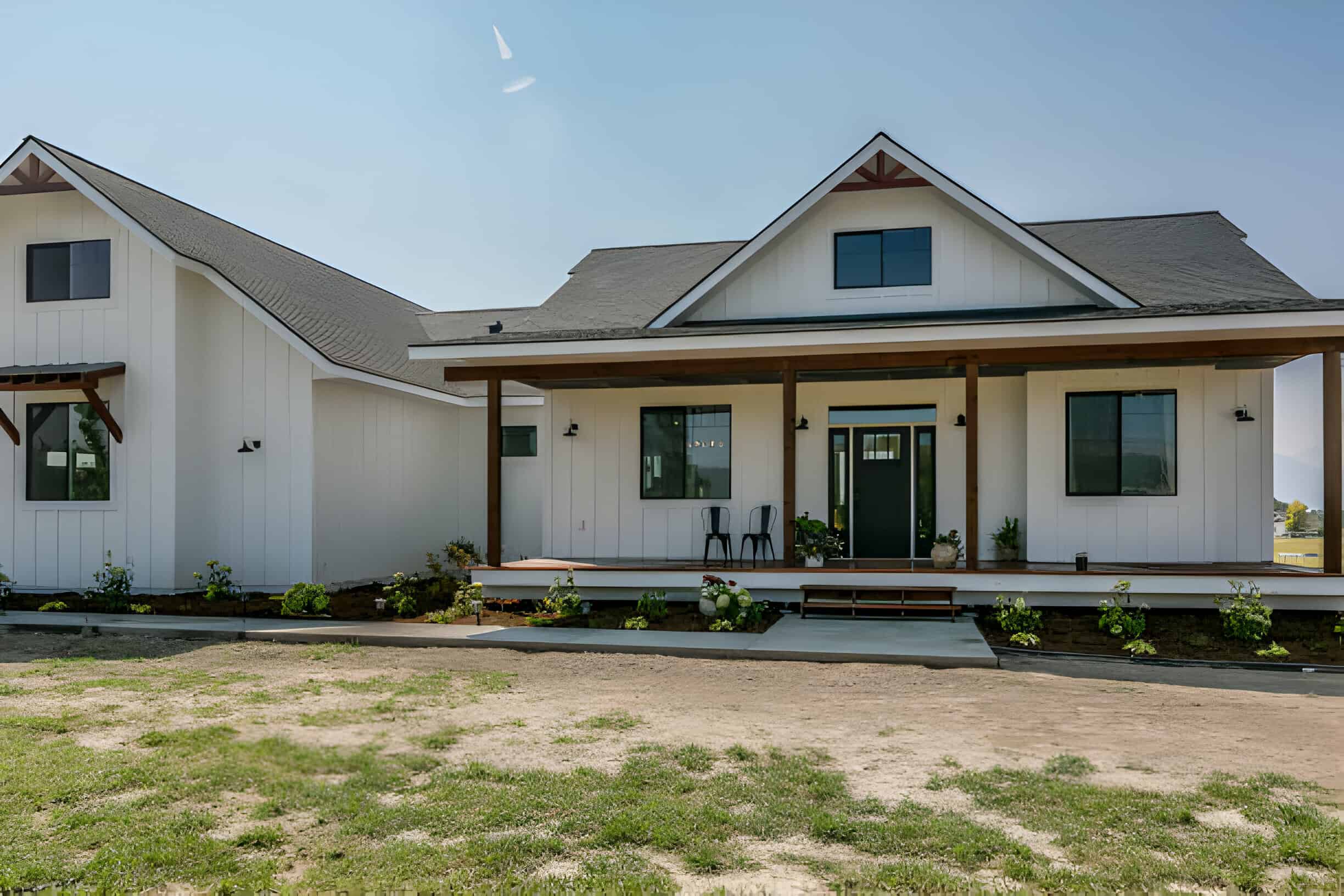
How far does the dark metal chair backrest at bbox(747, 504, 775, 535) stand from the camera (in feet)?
43.1

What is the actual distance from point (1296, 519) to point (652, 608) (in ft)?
46.7

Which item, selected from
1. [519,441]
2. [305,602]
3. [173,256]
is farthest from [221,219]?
[305,602]

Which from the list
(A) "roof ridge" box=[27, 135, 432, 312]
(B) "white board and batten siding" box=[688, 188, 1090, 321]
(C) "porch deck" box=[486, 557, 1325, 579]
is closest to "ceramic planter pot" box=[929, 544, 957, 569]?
(C) "porch deck" box=[486, 557, 1325, 579]

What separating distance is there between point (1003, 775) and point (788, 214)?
9.20 meters

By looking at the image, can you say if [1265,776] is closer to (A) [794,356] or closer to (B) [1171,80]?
(A) [794,356]

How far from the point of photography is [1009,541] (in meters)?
12.6

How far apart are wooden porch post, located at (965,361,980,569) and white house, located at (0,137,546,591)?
28.1 feet

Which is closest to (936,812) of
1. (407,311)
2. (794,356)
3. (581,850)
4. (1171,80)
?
(581,850)

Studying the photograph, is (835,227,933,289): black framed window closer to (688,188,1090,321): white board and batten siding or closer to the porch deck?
(688,188,1090,321): white board and batten siding

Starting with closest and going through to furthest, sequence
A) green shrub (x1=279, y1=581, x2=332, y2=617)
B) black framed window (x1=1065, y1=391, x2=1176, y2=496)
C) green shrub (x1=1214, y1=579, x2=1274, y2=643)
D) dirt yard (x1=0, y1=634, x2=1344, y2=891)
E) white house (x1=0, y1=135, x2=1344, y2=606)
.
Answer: dirt yard (x1=0, y1=634, x2=1344, y2=891) < green shrub (x1=1214, y1=579, x2=1274, y2=643) < green shrub (x1=279, y1=581, x2=332, y2=617) < white house (x1=0, y1=135, x2=1344, y2=606) < black framed window (x1=1065, y1=391, x2=1176, y2=496)

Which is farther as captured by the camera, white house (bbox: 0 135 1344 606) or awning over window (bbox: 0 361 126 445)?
awning over window (bbox: 0 361 126 445)

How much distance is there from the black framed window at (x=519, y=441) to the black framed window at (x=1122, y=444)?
898cm

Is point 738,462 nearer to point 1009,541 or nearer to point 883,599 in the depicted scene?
point 883,599

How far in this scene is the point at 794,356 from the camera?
460 inches
